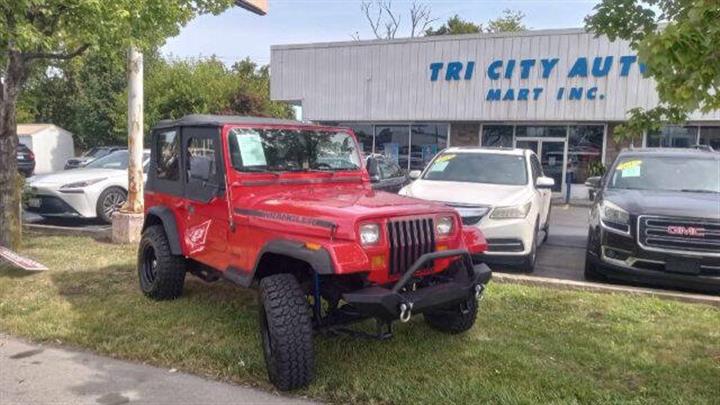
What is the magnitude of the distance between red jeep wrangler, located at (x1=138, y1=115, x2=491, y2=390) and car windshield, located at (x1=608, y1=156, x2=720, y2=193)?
3.78 meters

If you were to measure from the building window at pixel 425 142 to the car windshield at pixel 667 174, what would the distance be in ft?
46.6

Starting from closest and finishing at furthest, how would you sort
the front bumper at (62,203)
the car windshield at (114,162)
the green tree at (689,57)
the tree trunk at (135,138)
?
1. the green tree at (689,57)
2. the tree trunk at (135,138)
3. the front bumper at (62,203)
4. the car windshield at (114,162)

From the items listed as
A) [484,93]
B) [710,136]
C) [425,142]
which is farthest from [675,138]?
[425,142]

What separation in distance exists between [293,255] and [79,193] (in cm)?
806

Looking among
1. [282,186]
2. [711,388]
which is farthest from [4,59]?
[711,388]

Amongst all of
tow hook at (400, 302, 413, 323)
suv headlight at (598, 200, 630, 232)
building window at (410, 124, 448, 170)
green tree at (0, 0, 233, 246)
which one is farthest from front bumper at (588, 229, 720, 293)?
building window at (410, 124, 448, 170)

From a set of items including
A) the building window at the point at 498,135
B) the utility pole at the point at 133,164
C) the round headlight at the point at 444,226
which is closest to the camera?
the round headlight at the point at 444,226

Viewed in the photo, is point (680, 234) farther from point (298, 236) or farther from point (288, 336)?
point (288, 336)

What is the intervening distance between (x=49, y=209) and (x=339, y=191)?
7610mm

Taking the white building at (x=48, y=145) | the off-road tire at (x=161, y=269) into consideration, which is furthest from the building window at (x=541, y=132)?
the white building at (x=48, y=145)

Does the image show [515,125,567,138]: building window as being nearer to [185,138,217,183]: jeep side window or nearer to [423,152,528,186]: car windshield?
[423,152,528,186]: car windshield

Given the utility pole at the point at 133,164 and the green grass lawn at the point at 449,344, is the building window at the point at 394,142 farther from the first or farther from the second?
the green grass lawn at the point at 449,344

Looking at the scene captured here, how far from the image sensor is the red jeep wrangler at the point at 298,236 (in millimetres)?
3986

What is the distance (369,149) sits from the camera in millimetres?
23656
